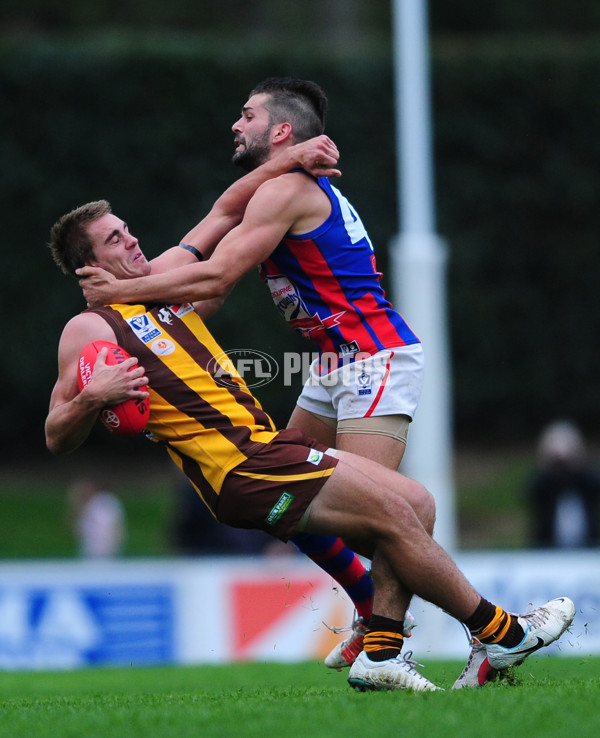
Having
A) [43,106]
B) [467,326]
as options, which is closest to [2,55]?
[43,106]

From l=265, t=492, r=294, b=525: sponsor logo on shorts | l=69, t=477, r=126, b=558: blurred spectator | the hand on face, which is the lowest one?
l=69, t=477, r=126, b=558: blurred spectator

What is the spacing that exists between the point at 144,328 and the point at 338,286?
987 millimetres

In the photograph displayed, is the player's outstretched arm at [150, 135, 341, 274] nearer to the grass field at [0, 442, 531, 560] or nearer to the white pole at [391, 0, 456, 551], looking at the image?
the white pole at [391, 0, 456, 551]

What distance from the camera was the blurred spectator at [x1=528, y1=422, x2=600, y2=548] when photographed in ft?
41.8

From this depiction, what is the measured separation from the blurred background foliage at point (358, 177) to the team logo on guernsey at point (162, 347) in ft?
43.4

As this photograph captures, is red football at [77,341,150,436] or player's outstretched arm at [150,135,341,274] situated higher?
player's outstretched arm at [150,135,341,274]

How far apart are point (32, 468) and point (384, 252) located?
22.2 feet

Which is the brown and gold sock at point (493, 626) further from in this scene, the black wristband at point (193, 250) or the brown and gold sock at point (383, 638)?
the black wristband at point (193, 250)

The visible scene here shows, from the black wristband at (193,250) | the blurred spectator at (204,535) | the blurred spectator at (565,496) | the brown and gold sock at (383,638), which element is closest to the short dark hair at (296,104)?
the black wristband at (193,250)

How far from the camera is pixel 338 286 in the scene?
240 inches

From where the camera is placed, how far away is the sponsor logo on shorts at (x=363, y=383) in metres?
6.06

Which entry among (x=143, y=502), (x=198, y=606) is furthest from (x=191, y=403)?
(x=143, y=502)

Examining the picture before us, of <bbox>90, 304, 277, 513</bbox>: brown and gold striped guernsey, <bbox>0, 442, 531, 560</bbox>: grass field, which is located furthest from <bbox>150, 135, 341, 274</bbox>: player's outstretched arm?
<bbox>0, 442, 531, 560</bbox>: grass field

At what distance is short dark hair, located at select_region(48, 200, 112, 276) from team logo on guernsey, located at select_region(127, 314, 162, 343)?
46 cm
